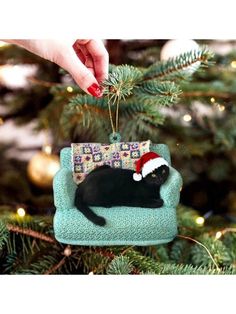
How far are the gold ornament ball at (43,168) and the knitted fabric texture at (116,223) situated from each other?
0.05 meters

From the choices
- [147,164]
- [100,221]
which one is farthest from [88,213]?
[147,164]

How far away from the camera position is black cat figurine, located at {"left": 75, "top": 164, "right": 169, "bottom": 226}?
893mm

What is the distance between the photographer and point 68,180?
906 mm

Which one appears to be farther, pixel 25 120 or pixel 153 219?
pixel 25 120

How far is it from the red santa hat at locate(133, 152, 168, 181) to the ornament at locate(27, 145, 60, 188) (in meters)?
0.15

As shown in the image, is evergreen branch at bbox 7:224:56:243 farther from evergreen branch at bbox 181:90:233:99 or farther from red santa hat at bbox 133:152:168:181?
evergreen branch at bbox 181:90:233:99

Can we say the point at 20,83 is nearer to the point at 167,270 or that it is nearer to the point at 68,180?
the point at 68,180

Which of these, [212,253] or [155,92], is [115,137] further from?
[212,253]

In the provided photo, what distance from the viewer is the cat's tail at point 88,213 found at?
34.8 inches

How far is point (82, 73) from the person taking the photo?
3.00 feet

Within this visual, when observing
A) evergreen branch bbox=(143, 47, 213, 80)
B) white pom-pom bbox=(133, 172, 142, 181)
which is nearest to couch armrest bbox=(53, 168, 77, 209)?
white pom-pom bbox=(133, 172, 142, 181)

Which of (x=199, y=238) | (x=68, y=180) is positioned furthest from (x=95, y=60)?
(x=199, y=238)

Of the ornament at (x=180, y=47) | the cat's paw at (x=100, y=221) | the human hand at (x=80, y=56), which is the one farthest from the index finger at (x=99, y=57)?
the cat's paw at (x=100, y=221)
